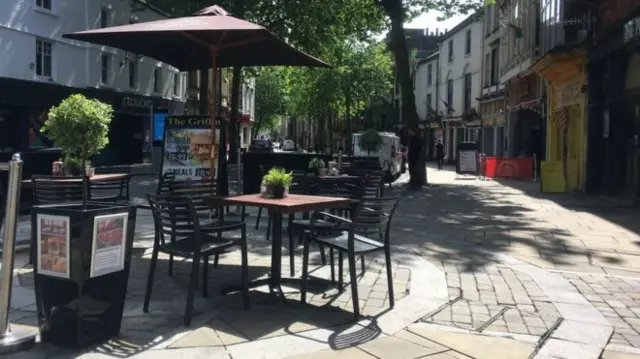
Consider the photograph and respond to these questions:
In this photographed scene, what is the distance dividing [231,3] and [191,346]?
16554 mm

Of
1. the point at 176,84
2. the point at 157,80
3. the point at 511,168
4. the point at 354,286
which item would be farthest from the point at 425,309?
the point at 176,84

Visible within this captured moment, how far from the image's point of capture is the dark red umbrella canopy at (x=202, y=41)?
6355 mm

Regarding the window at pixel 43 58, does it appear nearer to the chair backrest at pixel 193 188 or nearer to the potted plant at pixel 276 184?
the chair backrest at pixel 193 188

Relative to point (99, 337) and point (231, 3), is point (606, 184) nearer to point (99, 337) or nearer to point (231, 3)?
point (231, 3)

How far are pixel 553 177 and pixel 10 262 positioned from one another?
16225mm

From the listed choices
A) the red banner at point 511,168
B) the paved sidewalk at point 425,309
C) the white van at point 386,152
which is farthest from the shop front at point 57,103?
the red banner at point 511,168

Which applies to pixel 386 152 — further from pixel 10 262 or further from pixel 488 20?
pixel 10 262

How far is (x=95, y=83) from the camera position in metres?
26.0

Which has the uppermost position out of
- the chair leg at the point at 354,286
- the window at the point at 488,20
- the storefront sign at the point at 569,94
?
the window at the point at 488,20

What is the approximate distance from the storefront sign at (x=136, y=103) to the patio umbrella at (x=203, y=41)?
18584 mm

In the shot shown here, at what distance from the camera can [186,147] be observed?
10586 millimetres

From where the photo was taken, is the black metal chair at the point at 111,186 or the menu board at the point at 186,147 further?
the menu board at the point at 186,147

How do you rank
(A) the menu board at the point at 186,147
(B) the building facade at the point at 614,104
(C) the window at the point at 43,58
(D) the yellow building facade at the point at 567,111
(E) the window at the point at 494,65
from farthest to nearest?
(E) the window at the point at 494,65
(C) the window at the point at 43,58
(D) the yellow building facade at the point at 567,111
(B) the building facade at the point at 614,104
(A) the menu board at the point at 186,147

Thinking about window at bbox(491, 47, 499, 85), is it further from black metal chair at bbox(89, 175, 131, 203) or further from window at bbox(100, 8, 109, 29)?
black metal chair at bbox(89, 175, 131, 203)
